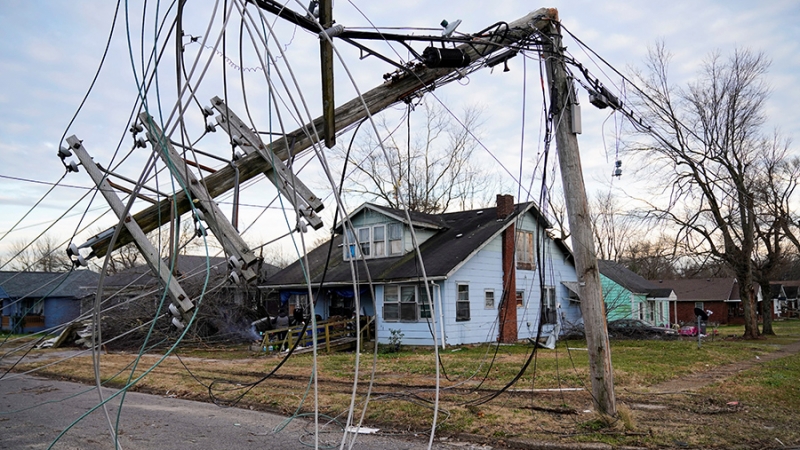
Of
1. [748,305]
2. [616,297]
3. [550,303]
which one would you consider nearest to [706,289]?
[616,297]

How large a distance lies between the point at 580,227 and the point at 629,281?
99.3 ft

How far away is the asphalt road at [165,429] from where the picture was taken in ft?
23.3

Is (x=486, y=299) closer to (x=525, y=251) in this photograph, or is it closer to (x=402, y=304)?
(x=525, y=251)

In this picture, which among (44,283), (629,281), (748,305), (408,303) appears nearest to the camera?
(408,303)

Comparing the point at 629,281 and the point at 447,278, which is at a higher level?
A: the point at 447,278

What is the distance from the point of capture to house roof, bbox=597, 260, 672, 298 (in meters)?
32.5

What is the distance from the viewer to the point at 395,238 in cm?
2275

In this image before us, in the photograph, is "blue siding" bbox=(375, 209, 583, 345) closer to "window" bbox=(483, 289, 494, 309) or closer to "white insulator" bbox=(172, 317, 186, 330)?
"window" bbox=(483, 289, 494, 309)

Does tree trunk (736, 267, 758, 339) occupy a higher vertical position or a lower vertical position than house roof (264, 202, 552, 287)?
lower

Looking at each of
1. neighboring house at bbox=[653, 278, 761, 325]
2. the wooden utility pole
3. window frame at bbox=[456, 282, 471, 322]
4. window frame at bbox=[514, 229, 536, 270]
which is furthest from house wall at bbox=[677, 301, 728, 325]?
the wooden utility pole

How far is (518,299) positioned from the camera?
23672 mm

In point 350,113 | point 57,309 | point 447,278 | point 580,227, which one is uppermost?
point 350,113

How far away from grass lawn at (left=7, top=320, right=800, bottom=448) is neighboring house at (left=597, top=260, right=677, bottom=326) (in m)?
13.4

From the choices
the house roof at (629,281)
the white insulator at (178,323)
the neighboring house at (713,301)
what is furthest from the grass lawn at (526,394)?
the neighboring house at (713,301)
